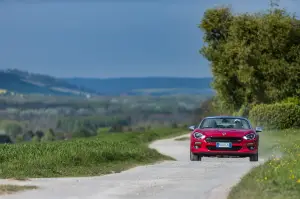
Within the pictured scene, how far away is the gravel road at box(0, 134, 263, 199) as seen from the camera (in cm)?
1728

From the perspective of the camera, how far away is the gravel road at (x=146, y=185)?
56.7 ft

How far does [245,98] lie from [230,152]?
3533 centimetres

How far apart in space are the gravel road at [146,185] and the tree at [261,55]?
35454 mm

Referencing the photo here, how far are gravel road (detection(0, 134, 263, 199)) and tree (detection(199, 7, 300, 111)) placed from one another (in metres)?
35.5

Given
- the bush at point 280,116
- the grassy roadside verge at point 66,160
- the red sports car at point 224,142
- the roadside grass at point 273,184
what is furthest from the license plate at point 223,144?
the bush at point 280,116

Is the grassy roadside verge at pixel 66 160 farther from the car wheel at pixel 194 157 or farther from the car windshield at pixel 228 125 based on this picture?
the car windshield at pixel 228 125

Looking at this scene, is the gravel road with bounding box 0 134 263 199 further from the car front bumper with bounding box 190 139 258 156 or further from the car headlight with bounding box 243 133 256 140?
the car headlight with bounding box 243 133 256 140

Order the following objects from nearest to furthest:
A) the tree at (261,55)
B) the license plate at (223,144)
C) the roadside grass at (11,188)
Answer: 1. the roadside grass at (11,188)
2. the license plate at (223,144)
3. the tree at (261,55)

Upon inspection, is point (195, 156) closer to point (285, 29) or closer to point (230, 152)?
point (230, 152)

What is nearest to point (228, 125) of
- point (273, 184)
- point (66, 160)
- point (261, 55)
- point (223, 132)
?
point (223, 132)

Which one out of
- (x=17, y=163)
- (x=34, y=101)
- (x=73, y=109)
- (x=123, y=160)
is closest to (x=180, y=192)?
(x=17, y=163)

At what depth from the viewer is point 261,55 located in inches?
2395

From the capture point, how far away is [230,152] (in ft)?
96.9

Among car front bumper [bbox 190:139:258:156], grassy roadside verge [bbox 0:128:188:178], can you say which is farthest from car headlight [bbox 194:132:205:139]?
grassy roadside verge [bbox 0:128:188:178]
